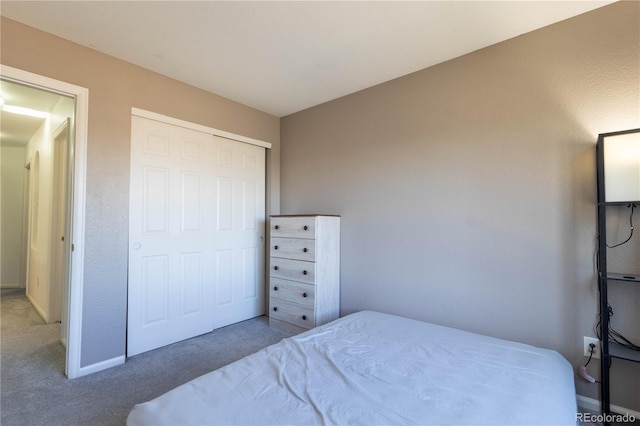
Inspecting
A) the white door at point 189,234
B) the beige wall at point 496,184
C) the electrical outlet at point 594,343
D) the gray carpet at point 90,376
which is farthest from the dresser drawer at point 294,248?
the electrical outlet at point 594,343

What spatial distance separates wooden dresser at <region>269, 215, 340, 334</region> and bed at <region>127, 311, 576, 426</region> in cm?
110

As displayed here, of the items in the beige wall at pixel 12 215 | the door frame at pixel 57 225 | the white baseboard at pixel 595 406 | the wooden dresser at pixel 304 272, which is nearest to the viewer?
the white baseboard at pixel 595 406

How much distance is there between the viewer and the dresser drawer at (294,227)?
112 inches

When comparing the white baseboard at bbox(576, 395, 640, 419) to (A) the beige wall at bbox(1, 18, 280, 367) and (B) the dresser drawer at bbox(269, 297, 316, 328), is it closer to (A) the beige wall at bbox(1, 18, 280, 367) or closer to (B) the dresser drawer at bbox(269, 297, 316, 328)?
(B) the dresser drawer at bbox(269, 297, 316, 328)

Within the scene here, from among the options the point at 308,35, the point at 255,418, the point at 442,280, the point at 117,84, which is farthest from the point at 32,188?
the point at 442,280

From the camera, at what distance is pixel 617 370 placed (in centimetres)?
174

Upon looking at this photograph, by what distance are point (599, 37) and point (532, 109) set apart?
0.51 m

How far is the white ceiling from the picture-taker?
5.99 ft

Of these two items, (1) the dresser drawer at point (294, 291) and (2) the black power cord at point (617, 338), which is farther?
(1) the dresser drawer at point (294, 291)

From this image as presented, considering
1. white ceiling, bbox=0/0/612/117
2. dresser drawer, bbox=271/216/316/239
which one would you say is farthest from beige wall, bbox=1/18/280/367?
dresser drawer, bbox=271/216/316/239

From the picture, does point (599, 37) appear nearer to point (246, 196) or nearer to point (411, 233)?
point (411, 233)

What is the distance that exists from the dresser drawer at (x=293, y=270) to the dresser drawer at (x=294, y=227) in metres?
0.27

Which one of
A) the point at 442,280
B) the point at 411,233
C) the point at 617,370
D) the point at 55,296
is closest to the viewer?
the point at 617,370

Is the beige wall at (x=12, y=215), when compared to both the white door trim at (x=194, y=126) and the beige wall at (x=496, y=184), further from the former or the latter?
the beige wall at (x=496, y=184)
